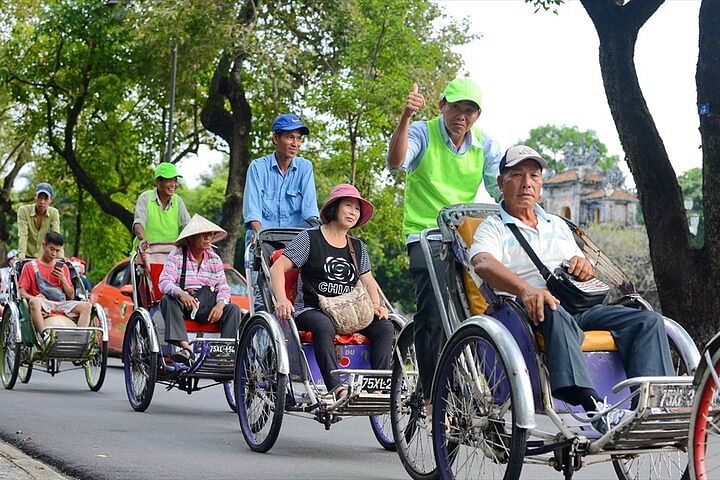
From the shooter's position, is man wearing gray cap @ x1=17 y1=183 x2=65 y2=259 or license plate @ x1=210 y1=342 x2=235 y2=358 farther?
man wearing gray cap @ x1=17 y1=183 x2=65 y2=259

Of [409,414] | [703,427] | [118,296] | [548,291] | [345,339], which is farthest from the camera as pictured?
[118,296]

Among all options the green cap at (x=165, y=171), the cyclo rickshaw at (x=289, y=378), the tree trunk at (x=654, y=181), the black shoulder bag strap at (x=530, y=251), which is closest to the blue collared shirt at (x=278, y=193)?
the cyclo rickshaw at (x=289, y=378)

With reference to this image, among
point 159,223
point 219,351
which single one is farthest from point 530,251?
point 159,223

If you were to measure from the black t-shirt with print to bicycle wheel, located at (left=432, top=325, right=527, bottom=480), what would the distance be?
2470 millimetres

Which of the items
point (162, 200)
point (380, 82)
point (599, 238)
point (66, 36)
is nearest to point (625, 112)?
point (162, 200)

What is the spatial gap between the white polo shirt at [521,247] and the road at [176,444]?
1.97 meters

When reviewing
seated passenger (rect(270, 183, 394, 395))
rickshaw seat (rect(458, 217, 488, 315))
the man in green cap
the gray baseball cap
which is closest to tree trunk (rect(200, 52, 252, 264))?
the man in green cap

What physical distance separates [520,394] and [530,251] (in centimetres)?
90

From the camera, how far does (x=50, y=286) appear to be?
13.5 metres

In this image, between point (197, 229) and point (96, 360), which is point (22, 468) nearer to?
point (197, 229)

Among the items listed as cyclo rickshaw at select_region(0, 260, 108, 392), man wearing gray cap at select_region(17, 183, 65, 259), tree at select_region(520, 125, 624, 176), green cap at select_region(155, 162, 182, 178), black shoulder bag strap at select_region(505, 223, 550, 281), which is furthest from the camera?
tree at select_region(520, 125, 624, 176)

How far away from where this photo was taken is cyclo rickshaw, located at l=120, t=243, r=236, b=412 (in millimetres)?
10812

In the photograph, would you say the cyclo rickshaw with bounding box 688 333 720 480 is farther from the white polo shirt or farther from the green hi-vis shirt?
the green hi-vis shirt

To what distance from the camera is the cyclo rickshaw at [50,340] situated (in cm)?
1294
